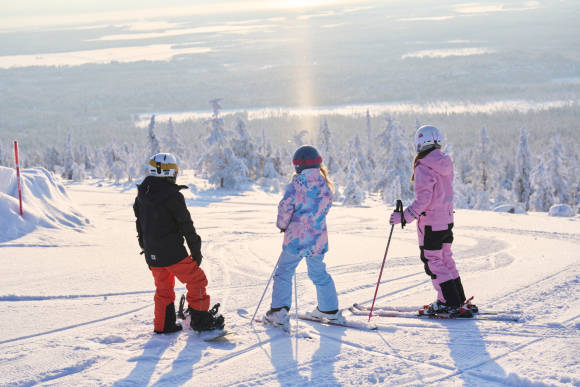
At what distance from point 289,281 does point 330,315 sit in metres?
0.50

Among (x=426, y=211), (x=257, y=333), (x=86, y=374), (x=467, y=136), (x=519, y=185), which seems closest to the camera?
(x=86, y=374)

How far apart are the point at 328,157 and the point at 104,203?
1913 inches

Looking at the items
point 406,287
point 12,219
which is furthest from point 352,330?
point 12,219

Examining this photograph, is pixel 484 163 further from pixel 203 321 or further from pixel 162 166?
pixel 162 166

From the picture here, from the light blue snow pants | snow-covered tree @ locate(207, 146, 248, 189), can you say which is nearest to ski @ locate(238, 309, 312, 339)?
the light blue snow pants

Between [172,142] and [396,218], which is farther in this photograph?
[172,142]

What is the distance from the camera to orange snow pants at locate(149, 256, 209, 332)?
456 centimetres

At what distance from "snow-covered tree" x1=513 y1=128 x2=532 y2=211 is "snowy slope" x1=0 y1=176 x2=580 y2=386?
4200 cm

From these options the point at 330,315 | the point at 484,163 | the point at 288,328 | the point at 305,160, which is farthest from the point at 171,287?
the point at 484,163

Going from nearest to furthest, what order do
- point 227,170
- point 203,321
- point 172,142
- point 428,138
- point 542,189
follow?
point 203,321
point 428,138
point 227,170
point 542,189
point 172,142

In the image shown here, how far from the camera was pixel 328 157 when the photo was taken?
63.8 metres

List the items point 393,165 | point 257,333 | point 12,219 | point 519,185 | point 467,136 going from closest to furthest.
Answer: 1. point 257,333
2. point 12,219
3. point 393,165
4. point 519,185
5. point 467,136

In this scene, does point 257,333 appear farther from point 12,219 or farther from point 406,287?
point 12,219

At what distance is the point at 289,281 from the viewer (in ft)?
16.4
